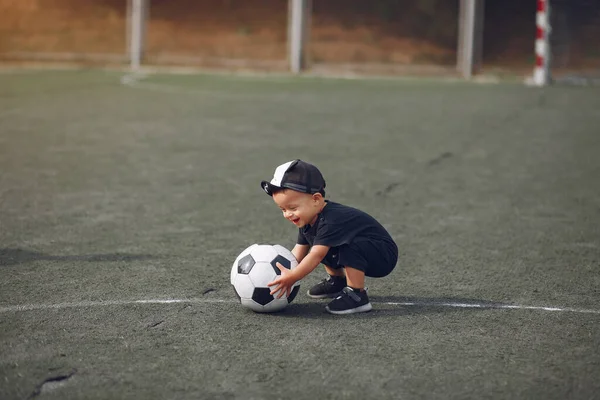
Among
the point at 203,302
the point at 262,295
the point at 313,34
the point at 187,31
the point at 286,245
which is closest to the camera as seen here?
the point at 262,295

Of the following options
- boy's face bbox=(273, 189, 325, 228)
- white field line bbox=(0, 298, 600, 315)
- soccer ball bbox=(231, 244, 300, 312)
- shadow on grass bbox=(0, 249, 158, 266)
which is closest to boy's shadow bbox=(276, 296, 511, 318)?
white field line bbox=(0, 298, 600, 315)

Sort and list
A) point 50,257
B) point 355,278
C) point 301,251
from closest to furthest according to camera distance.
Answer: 1. point 355,278
2. point 301,251
3. point 50,257

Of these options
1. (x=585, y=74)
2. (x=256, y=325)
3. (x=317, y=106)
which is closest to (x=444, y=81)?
(x=585, y=74)

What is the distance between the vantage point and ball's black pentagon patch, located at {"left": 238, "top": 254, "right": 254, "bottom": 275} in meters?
5.05

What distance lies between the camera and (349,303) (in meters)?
5.01

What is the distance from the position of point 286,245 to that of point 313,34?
15.3m

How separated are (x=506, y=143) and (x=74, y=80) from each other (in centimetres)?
941

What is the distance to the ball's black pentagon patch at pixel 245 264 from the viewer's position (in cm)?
505

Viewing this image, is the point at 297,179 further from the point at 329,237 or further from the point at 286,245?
the point at 286,245

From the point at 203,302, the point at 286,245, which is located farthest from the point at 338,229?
the point at 286,245

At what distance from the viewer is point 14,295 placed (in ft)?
17.2

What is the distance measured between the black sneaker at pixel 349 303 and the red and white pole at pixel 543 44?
1288 centimetres

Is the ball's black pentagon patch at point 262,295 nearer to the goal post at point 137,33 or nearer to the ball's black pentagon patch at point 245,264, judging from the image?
the ball's black pentagon patch at point 245,264

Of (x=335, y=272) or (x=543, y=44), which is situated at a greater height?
(x=543, y=44)
